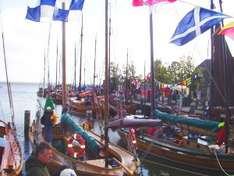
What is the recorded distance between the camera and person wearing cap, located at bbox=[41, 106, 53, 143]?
680 inches

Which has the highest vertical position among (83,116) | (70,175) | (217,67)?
(217,67)

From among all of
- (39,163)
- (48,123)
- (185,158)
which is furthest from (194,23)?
(39,163)

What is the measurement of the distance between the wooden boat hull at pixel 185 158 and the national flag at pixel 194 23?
5.40m

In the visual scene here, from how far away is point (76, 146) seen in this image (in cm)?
1452

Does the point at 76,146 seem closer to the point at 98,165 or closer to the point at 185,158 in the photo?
the point at 98,165

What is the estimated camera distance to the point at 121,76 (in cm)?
7262

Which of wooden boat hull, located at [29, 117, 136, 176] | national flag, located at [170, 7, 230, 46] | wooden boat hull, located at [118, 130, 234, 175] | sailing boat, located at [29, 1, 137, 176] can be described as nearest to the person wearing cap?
sailing boat, located at [29, 1, 137, 176]

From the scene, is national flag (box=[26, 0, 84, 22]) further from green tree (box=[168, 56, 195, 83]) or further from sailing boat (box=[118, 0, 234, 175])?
green tree (box=[168, 56, 195, 83])

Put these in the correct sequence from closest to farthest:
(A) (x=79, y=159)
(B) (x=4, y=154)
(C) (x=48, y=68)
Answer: (B) (x=4, y=154) < (A) (x=79, y=159) < (C) (x=48, y=68)

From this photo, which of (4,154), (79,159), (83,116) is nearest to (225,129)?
(79,159)

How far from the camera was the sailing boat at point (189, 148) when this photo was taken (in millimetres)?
16688

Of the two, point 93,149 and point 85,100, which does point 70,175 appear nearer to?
point 93,149

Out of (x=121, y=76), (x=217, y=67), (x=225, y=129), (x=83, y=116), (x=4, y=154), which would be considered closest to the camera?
(x=4, y=154)

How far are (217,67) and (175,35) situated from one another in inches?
493
